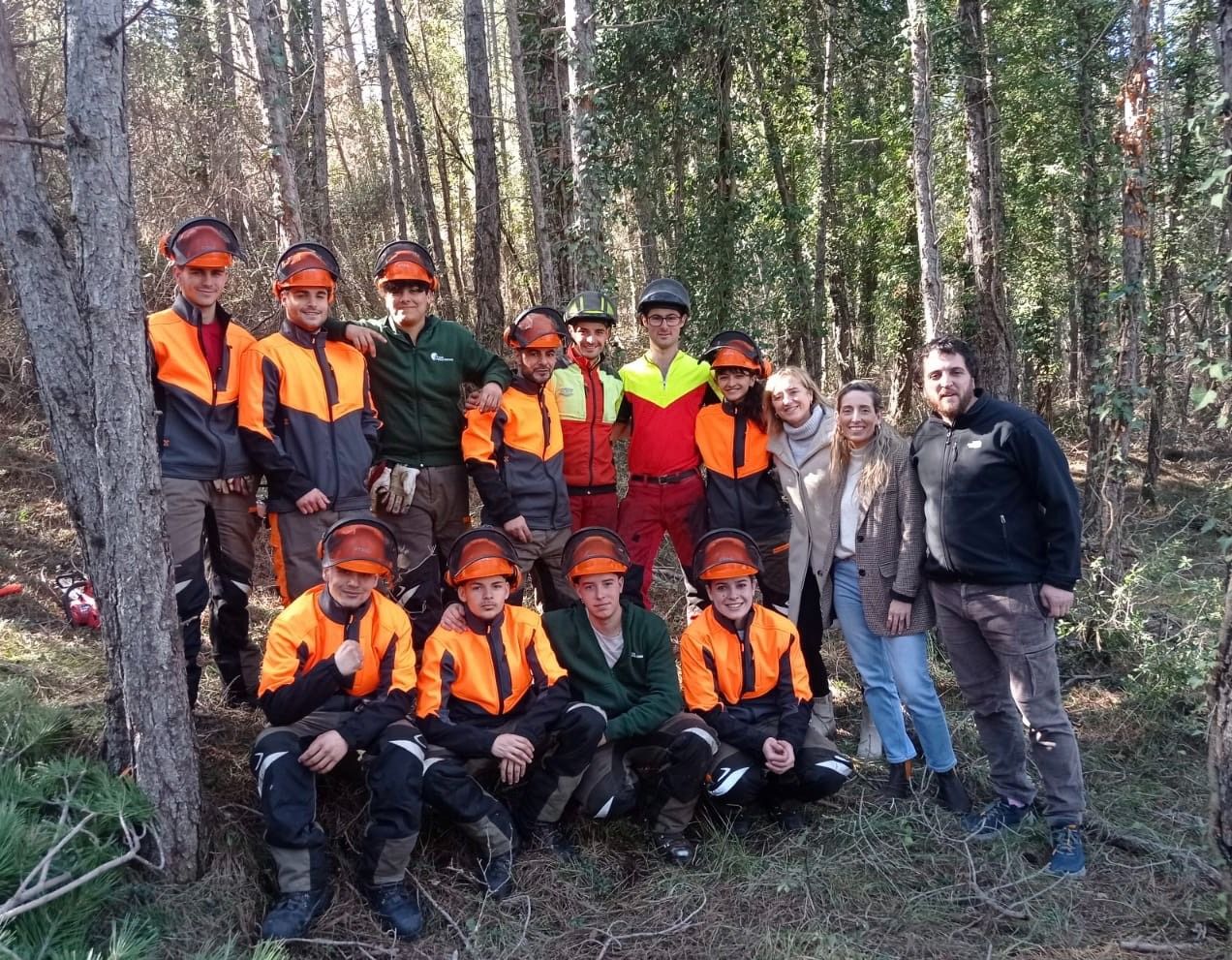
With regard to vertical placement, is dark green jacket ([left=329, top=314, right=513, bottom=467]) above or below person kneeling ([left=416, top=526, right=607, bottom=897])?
above

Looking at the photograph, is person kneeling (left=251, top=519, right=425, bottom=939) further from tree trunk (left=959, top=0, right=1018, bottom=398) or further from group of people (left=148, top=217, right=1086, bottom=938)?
tree trunk (left=959, top=0, right=1018, bottom=398)

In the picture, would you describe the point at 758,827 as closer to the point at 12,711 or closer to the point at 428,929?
the point at 428,929

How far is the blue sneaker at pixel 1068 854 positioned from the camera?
12.0 feet

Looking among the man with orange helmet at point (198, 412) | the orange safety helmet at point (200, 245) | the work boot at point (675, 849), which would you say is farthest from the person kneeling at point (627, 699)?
the orange safety helmet at point (200, 245)

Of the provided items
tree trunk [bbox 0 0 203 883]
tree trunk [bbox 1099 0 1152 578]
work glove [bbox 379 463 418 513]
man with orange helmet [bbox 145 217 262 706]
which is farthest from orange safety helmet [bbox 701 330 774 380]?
tree trunk [bbox 1099 0 1152 578]

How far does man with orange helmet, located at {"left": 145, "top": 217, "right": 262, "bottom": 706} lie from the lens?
386 centimetres

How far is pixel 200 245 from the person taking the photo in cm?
385

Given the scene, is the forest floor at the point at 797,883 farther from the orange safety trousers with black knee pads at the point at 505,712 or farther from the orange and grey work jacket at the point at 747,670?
the orange and grey work jacket at the point at 747,670

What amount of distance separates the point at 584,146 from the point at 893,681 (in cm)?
456

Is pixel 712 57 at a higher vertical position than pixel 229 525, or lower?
higher

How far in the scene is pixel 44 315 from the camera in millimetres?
3336

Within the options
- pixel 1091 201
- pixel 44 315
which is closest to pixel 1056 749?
pixel 44 315

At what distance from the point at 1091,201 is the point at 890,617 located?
995cm

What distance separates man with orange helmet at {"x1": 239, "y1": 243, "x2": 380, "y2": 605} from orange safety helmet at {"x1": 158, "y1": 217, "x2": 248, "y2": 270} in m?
0.28
